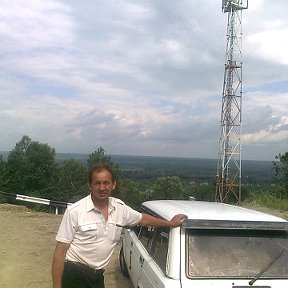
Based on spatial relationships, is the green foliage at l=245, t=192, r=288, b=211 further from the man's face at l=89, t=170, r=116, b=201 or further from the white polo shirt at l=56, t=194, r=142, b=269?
the man's face at l=89, t=170, r=116, b=201

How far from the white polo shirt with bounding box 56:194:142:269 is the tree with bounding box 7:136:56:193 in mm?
53911

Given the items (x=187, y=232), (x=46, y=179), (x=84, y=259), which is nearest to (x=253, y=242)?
(x=187, y=232)

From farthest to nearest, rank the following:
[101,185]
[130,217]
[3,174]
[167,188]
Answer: [167,188] → [3,174] → [130,217] → [101,185]

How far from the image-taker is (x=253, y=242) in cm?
365

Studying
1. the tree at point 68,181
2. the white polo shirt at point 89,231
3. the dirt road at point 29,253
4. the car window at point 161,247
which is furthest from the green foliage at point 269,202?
the tree at point 68,181

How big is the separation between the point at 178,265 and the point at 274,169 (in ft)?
76.4

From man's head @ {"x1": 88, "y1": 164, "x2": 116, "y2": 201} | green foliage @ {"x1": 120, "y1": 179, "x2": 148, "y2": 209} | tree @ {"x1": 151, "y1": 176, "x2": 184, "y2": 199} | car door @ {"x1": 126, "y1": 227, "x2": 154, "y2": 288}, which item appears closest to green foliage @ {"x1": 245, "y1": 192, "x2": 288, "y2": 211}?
car door @ {"x1": 126, "y1": 227, "x2": 154, "y2": 288}

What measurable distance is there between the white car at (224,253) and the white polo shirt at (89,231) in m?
0.61

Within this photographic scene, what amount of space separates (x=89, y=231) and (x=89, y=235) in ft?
0.12

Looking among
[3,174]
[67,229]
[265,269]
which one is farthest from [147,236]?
[3,174]

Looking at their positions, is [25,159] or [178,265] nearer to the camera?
[178,265]

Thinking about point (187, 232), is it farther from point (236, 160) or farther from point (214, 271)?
point (236, 160)

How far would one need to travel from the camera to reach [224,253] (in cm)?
356

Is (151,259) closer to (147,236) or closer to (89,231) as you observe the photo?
(147,236)
